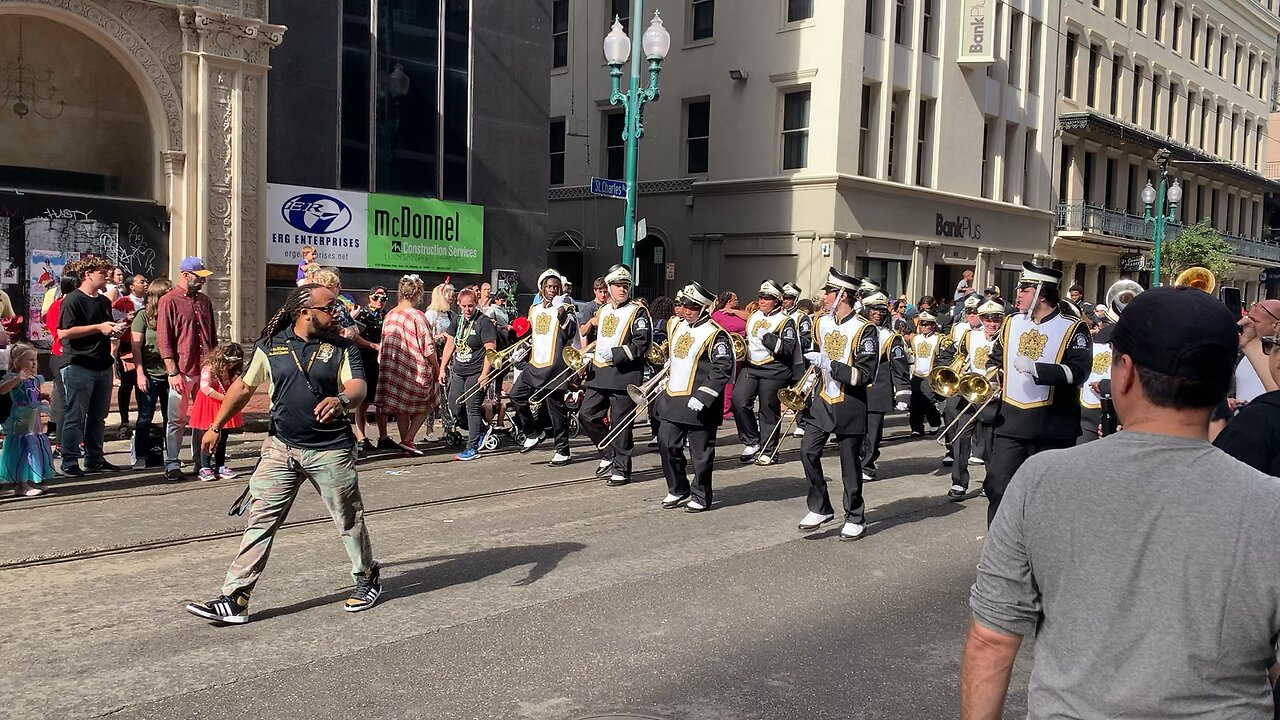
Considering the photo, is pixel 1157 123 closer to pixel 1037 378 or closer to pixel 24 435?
pixel 1037 378

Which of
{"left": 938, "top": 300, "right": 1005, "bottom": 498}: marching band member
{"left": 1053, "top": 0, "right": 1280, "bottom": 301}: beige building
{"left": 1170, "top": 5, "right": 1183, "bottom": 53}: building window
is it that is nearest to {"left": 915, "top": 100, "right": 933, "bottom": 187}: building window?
{"left": 1053, "top": 0, "right": 1280, "bottom": 301}: beige building

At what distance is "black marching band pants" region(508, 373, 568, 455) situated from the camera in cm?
1161

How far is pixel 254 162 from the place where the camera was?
16578mm

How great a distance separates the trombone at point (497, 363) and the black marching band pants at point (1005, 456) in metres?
5.85

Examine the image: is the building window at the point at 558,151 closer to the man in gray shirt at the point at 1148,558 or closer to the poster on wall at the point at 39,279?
the poster on wall at the point at 39,279

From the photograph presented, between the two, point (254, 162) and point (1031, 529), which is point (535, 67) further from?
point (1031, 529)

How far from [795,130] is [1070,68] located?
45.8 ft

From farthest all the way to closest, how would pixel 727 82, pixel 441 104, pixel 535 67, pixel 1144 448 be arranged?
pixel 727 82, pixel 535 67, pixel 441 104, pixel 1144 448

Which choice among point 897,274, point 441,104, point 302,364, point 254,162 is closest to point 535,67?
point 441,104

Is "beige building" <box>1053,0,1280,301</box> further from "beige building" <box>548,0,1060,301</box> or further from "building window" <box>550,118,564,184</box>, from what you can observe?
"building window" <box>550,118,564,184</box>

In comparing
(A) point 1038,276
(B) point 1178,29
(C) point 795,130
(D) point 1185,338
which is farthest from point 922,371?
(B) point 1178,29

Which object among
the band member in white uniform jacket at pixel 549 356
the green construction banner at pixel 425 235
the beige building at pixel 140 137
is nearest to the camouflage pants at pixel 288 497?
the band member in white uniform jacket at pixel 549 356

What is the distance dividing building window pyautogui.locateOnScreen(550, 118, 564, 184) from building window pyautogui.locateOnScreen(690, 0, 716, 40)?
5.14 metres

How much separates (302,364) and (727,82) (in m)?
24.2
